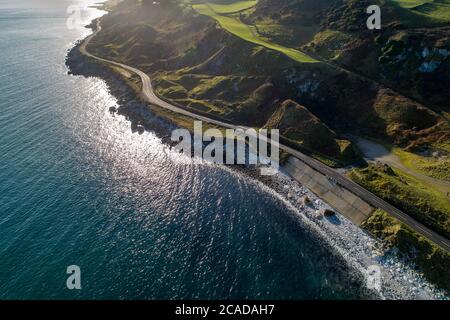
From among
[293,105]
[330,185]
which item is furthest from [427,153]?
[293,105]


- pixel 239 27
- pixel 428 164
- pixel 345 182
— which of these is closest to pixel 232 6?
pixel 239 27

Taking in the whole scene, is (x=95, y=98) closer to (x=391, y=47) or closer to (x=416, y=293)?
(x=391, y=47)

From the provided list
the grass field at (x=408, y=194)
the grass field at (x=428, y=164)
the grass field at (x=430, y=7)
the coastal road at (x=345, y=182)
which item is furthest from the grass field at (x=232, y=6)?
the grass field at (x=408, y=194)

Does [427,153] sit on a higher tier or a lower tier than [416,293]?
higher

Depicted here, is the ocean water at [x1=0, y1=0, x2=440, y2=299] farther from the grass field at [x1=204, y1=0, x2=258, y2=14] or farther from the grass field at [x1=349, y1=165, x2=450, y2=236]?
the grass field at [x1=204, y1=0, x2=258, y2=14]

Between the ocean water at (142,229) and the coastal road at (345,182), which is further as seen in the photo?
the coastal road at (345,182)

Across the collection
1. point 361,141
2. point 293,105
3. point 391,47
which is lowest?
point 361,141

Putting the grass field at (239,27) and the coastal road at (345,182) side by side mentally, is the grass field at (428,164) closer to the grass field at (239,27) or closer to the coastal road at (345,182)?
the coastal road at (345,182)
